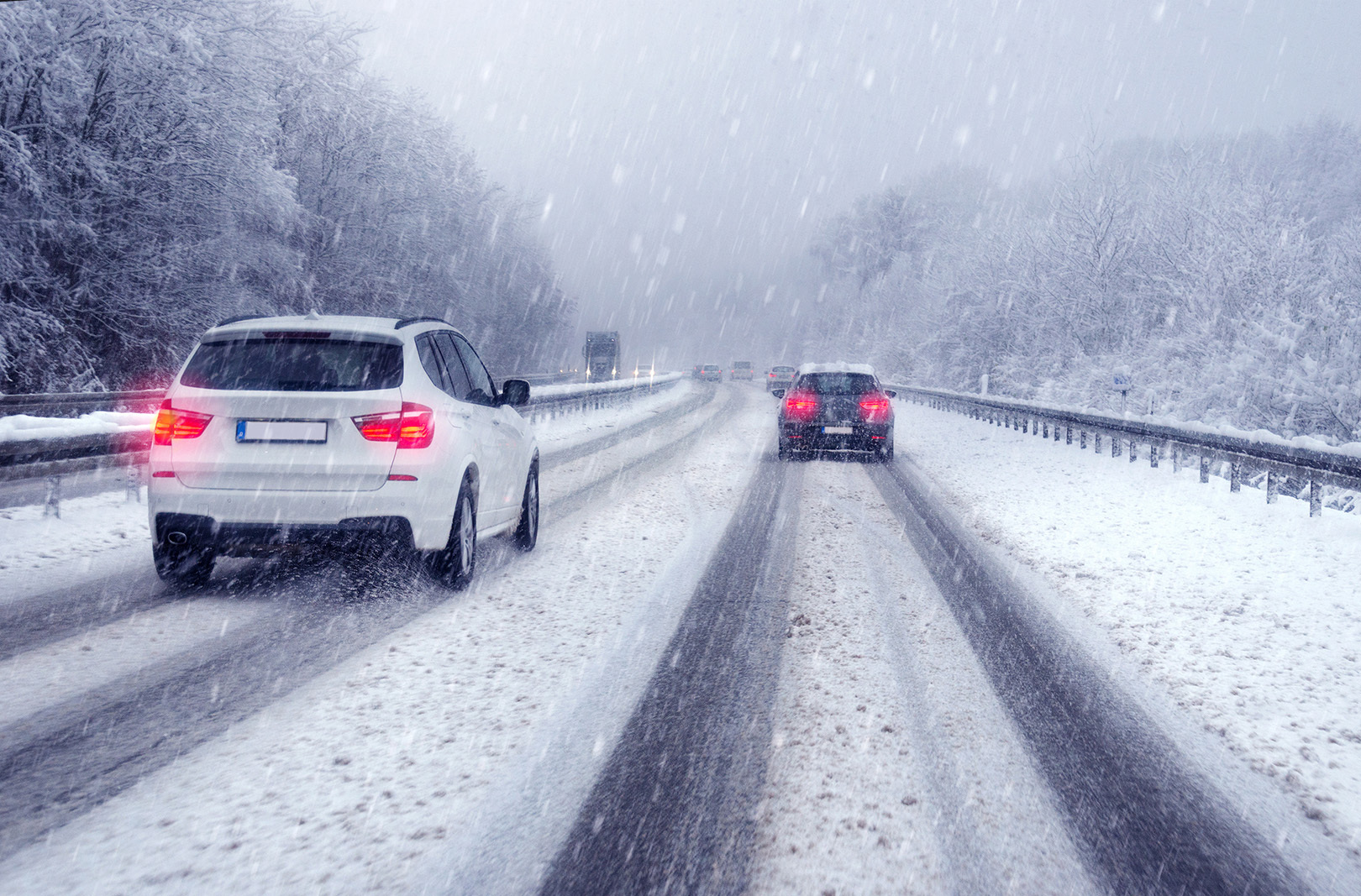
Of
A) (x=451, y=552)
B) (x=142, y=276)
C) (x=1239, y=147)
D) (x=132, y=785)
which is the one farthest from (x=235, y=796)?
(x=1239, y=147)

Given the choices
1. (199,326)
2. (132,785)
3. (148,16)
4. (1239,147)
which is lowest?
(132,785)

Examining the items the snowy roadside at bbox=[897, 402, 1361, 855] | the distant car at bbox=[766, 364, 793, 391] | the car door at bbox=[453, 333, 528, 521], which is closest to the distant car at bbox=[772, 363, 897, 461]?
the snowy roadside at bbox=[897, 402, 1361, 855]

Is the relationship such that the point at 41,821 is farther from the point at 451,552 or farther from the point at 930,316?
the point at 930,316

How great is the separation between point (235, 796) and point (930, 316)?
45556 millimetres

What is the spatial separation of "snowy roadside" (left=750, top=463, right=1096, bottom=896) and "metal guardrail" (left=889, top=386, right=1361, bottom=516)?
5.02m

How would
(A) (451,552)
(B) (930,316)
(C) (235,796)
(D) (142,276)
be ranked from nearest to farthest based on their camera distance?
(C) (235,796) < (A) (451,552) < (D) (142,276) < (B) (930,316)

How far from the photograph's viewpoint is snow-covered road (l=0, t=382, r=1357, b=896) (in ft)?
8.82

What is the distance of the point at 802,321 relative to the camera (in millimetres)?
97812

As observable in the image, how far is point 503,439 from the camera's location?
7.01m

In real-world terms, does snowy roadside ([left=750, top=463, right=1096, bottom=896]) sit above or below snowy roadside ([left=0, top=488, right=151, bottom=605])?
above

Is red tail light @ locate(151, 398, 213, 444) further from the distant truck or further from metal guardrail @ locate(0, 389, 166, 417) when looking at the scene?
the distant truck

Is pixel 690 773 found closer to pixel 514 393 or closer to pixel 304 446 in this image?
pixel 304 446

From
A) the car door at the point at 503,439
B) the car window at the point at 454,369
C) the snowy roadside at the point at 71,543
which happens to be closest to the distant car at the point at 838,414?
the car door at the point at 503,439

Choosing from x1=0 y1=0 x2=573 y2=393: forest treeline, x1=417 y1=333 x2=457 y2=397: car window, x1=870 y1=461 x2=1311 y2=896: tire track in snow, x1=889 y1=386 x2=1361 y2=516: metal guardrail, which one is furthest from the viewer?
x1=0 y1=0 x2=573 y2=393: forest treeline
